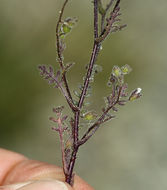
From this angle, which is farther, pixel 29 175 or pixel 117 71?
pixel 29 175

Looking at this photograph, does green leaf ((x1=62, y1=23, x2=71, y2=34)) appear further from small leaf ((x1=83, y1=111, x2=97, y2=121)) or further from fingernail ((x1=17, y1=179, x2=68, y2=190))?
fingernail ((x1=17, y1=179, x2=68, y2=190))

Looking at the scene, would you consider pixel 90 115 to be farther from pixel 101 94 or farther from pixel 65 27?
pixel 101 94

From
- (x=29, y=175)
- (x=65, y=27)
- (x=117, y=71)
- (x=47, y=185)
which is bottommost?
(x=29, y=175)

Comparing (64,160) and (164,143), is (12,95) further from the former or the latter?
(64,160)

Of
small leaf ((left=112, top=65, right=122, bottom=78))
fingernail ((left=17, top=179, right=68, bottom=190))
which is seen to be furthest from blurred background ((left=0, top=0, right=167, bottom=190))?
small leaf ((left=112, top=65, right=122, bottom=78))

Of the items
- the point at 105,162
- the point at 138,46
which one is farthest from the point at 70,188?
the point at 138,46

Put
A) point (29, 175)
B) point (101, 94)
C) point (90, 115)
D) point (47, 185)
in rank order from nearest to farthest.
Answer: point (90, 115) < point (47, 185) < point (29, 175) < point (101, 94)

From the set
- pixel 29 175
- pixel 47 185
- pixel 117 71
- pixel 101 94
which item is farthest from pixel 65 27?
pixel 101 94
